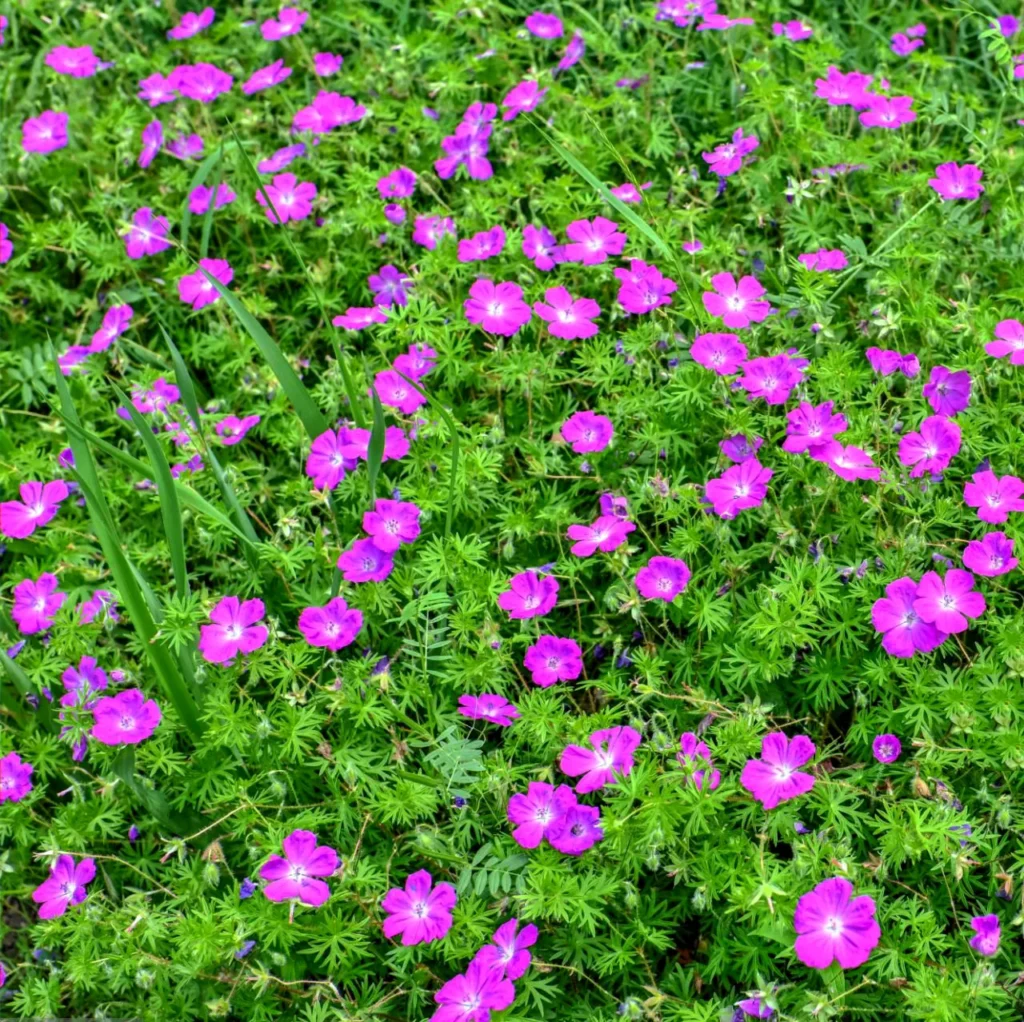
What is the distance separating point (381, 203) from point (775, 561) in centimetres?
162

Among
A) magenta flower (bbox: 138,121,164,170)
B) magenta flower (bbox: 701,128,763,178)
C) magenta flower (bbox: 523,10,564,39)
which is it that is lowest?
magenta flower (bbox: 701,128,763,178)

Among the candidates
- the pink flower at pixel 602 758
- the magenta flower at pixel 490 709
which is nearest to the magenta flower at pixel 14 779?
the magenta flower at pixel 490 709

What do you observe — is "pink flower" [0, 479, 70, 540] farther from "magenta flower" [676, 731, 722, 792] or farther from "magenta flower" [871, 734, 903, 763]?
"magenta flower" [871, 734, 903, 763]

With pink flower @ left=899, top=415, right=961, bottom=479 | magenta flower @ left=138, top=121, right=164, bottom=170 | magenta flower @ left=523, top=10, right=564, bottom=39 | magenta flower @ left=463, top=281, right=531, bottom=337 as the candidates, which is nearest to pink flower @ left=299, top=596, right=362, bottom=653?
magenta flower @ left=463, top=281, right=531, bottom=337

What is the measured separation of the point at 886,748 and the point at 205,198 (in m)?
2.44

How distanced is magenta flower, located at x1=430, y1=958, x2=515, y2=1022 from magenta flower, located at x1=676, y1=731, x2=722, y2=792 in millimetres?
510

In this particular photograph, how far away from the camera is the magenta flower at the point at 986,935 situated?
2125 mm

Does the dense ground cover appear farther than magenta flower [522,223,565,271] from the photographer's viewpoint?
No

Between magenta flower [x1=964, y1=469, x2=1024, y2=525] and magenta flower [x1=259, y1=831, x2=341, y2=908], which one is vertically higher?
magenta flower [x1=964, y1=469, x2=1024, y2=525]

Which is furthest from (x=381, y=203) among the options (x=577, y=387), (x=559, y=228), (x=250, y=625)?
(x=250, y=625)

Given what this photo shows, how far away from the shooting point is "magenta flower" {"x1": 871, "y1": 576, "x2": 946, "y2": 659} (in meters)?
2.35

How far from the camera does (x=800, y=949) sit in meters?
2.04

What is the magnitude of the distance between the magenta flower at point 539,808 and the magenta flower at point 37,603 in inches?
48.5

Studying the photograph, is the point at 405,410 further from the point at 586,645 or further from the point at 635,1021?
the point at 635,1021
